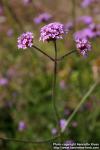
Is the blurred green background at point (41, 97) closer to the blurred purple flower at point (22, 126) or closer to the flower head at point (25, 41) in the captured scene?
the blurred purple flower at point (22, 126)

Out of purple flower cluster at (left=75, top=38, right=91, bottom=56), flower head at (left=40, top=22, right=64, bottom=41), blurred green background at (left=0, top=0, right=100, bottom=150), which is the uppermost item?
blurred green background at (left=0, top=0, right=100, bottom=150)

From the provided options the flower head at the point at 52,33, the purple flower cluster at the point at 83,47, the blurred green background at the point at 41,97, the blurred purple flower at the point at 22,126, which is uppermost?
the blurred green background at the point at 41,97

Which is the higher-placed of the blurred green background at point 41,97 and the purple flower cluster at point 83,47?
the blurred green background at point 41,97

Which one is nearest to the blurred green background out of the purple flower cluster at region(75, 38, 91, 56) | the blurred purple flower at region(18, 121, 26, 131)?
the blurred purple flower at region(18, 121, 26, 131)

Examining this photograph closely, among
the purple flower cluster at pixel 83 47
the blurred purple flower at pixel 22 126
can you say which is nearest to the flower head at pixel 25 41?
the purple flower cluster at pixel 83 47

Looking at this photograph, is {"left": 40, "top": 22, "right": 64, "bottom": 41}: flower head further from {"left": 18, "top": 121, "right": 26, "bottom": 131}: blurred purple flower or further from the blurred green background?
{"left": 18, "top": 121, "right": 26, "bottom": 131}: blurred purple flower

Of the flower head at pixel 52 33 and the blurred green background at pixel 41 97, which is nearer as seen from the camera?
the flower head at pixel 52 33

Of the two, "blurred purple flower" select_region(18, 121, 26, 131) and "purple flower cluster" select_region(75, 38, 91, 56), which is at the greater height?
"blurred purple flower" select_region(18, 121, 26, 131)

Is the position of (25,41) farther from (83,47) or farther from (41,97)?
(41,97)

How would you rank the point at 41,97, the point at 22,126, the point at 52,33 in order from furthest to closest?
the point at 41,97 → the point at 22,126 → the point at 52,33

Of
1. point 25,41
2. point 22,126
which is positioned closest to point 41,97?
point 22,126

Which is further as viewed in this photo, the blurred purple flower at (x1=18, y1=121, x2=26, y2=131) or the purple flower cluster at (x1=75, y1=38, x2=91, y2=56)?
the blurred purple flower at (x1=18, y1=121, x2=26, y2=131)
